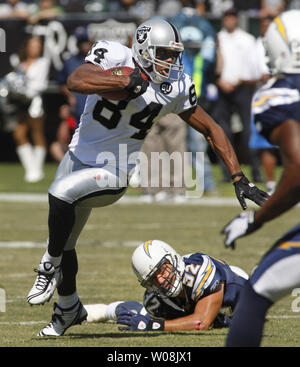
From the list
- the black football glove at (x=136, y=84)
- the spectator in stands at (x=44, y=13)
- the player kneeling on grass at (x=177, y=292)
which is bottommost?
the player kneeling on grass at (x=177, y=292)

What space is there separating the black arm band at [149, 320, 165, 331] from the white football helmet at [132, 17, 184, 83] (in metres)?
1.34

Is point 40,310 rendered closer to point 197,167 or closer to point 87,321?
point 87,321

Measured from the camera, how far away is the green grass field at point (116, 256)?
17.3ft

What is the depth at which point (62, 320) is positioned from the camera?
548 centimetres

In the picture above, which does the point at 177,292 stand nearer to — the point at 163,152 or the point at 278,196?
the point at 278,196

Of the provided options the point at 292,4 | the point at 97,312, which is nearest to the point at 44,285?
the point at 97,312

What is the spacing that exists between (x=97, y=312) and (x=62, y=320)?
32cm

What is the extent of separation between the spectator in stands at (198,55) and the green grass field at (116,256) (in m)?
0.90

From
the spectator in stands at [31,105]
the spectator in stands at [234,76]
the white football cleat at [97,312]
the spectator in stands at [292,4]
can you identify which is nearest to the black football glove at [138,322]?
the white football cleat at [97,312]

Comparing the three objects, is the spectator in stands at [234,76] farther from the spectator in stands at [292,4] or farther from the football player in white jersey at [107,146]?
the football player in white jersey at [107,146]

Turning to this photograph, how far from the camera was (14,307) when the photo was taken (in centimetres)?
614

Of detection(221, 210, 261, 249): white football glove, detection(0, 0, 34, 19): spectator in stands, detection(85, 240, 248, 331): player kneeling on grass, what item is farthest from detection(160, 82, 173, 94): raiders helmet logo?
detection(0, 0, 34, 19): spectator in stands

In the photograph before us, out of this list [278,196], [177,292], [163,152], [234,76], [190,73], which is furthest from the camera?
[234,76]
